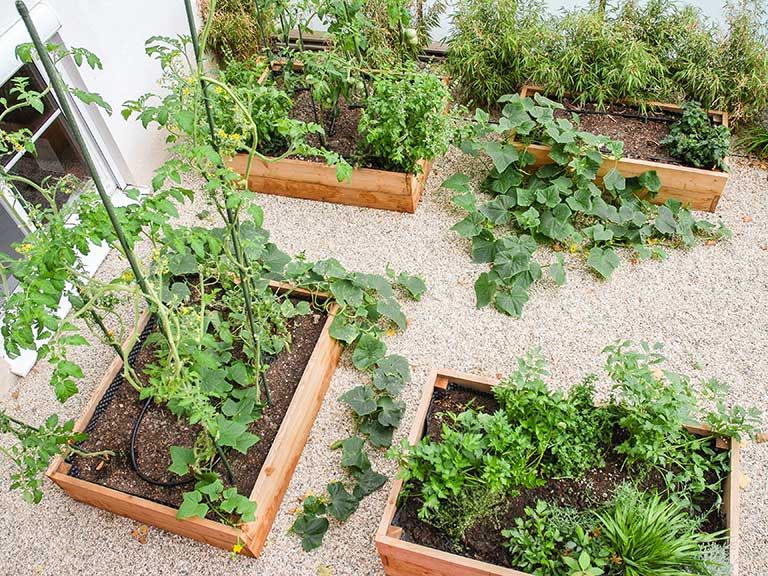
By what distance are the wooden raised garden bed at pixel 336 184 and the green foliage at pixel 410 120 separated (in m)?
0.16

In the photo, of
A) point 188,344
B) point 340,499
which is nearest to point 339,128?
point 188,344

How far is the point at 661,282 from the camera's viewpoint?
3.74m

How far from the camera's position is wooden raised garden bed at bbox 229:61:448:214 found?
4012 millimetres

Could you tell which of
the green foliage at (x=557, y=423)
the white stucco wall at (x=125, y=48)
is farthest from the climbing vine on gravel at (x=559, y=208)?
the white stucco wall at (x=125, y=48)

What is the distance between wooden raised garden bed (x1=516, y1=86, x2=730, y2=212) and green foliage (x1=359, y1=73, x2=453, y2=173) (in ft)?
2.10

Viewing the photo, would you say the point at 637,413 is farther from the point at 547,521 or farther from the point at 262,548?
the point at 262,548

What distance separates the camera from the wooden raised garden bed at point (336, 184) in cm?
401

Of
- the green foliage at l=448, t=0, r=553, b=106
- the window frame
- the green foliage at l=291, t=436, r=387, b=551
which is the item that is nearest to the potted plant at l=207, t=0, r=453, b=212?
the green foliage at l=448, t=0, r=553, b=106

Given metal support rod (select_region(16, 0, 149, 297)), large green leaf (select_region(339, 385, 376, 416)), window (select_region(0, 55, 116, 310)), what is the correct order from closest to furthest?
metal support rod (select_region(16, 0, 149, 297))
large green leaf (select_region(339, 385, 376, 416))
window (select_region(0, 55, 116, 310))

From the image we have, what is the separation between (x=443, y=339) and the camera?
3535 mm

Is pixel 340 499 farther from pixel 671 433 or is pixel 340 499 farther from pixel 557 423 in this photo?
pixel 671 433

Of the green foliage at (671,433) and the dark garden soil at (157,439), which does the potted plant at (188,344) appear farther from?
the green foliage at (671,433)

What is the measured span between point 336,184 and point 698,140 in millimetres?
2132

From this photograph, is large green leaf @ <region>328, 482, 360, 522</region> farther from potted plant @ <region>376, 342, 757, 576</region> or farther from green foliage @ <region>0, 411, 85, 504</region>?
green foliage @ <region>0, 411, 85, 504</region>
